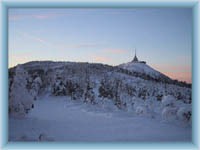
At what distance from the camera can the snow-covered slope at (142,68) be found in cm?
633

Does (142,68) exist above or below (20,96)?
above

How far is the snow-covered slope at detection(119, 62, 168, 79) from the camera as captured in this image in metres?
6.33

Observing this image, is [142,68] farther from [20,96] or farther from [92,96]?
[20,96]

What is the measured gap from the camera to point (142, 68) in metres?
6.35

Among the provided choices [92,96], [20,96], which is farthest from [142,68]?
[20,96]

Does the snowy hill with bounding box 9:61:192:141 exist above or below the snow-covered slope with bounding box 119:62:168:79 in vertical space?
below

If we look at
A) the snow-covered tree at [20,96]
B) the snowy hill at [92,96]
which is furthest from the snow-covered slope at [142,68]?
the snow-covered tree at [20,96]

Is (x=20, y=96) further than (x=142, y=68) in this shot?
No

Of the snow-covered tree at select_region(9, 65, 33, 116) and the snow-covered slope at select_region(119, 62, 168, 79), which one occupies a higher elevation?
the snow-covered slope at select_region(119, 62, 168, 79)

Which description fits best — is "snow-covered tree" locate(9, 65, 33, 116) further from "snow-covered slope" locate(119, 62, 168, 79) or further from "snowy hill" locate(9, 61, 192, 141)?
"snow-covered slope" locate(119, 62, 168, 79)

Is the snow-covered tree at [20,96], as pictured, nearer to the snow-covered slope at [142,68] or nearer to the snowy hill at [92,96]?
the snowy hill at [92,96]

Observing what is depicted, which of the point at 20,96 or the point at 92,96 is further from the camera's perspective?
the point at 92,96

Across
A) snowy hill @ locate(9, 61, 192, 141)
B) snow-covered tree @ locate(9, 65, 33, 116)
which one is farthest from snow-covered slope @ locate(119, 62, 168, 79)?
snow-covered tree @ locate(9, 65, 33, 116)

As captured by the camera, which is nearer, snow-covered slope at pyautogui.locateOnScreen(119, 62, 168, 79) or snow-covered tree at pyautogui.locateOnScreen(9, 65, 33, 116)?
snow-covered tree at pyautogui.locateOnScreen(9, 65, 33, 116)
